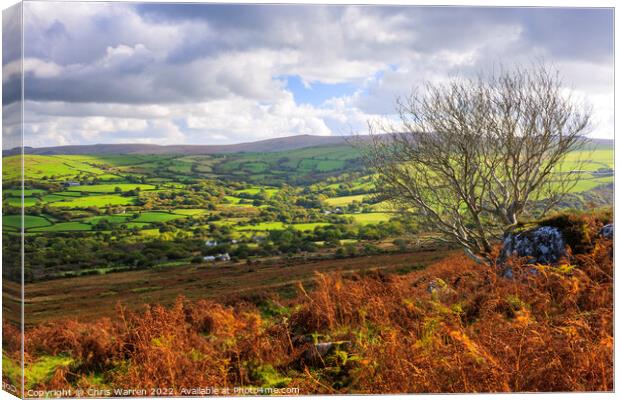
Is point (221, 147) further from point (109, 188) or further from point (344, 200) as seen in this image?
point (344, 200)

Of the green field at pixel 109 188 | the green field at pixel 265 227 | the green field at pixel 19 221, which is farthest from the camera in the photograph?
the green field at pixel 265 227

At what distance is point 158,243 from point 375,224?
3925 millimetres

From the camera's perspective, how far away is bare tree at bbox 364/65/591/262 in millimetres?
9070

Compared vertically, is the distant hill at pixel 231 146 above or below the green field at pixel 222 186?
above

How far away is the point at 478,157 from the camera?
9672 millimetres

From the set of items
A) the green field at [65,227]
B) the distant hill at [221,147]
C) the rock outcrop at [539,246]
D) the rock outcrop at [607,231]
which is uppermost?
the distant hill at [221,147]

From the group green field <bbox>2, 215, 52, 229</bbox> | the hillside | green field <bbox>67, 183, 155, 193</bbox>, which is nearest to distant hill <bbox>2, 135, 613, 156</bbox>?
green field <bbox>67, 183, 155, 193</bbox>

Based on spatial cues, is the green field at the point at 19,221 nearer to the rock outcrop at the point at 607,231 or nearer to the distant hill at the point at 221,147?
the distant hill at the point at 221,147

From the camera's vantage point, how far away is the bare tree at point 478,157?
9.07 metres

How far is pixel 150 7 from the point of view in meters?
7.55

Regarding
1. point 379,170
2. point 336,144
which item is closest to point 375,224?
point 379,170

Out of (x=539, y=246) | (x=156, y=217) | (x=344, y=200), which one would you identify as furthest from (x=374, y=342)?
(x=156, y=217)

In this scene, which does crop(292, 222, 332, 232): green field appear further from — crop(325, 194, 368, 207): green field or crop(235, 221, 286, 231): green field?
crop(325, 194, 368, 207): green field

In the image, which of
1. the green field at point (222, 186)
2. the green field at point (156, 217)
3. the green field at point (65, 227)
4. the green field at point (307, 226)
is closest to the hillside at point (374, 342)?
the green field at point (65, 227)
